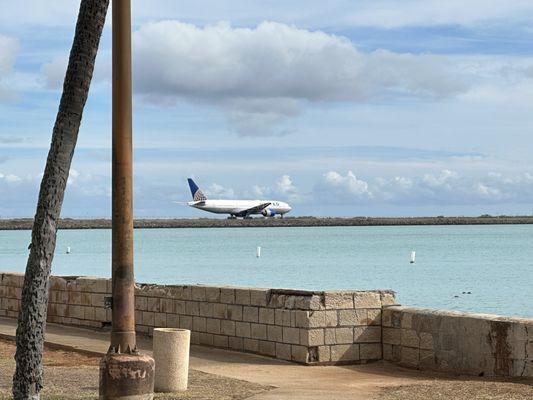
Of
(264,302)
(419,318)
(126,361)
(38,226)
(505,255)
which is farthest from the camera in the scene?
(505,255)

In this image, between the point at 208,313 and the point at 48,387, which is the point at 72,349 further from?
the point at 48,387

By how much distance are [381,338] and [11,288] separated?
8828mm

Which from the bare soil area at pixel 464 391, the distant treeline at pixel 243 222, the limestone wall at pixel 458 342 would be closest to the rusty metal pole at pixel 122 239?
the bare soil area at pixel 464 391

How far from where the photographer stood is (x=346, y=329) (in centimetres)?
1277

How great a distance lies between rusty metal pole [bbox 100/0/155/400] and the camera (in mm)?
9367

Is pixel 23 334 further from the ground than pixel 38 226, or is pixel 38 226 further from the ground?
pixel 38 226

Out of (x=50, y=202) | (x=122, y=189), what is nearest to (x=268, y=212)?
(x=122, y=189)

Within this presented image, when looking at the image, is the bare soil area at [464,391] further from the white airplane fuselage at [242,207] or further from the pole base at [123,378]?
the white airplane fuselage at [242,207]

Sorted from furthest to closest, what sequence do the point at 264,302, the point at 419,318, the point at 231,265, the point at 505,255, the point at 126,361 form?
1. the point at 505,255
2. the point at 231,265
3. the point at 264,302
4. the point at 419,318
5. the point at 126,361

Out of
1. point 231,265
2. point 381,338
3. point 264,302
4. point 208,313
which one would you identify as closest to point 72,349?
point 208,313

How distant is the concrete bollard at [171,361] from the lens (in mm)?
10680

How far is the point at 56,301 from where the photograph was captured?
18047mm

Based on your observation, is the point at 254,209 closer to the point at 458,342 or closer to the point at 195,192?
the point at 195,192

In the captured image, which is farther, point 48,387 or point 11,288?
point 11,288
